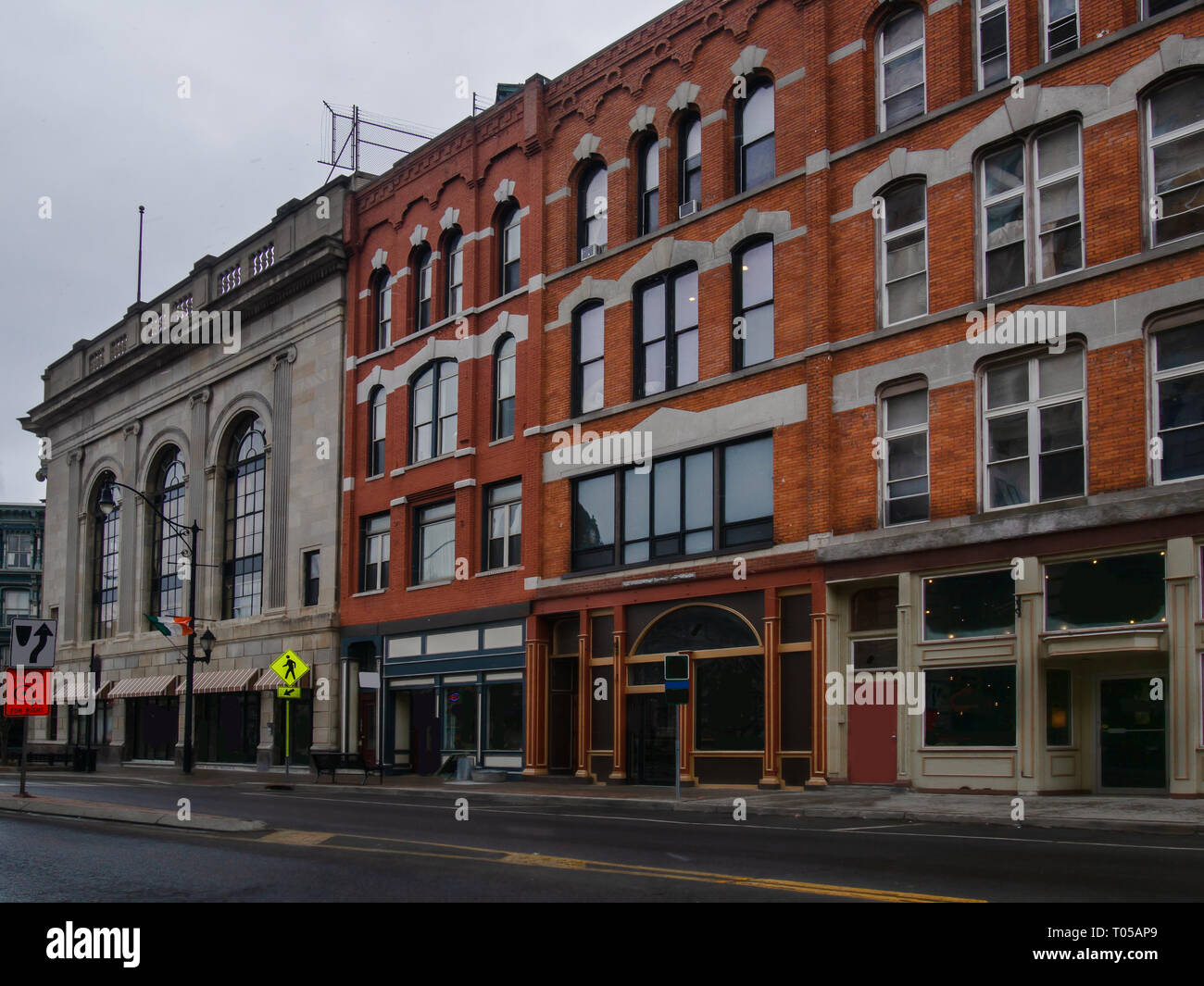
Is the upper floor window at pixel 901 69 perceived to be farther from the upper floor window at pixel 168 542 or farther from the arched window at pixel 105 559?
the arched window at pixel 105 559

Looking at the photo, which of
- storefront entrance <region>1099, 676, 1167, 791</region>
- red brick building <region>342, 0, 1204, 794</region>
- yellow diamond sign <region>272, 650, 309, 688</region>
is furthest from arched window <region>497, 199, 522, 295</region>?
storefront entrance <region>1099, 676, 1167, 791</region>

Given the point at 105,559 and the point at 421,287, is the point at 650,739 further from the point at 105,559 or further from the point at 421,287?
the point at 105,559

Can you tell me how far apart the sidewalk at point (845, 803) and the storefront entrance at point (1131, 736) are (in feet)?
1.94

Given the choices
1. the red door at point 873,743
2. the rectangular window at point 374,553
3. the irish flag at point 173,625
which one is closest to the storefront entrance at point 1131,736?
the red door at point 873,743

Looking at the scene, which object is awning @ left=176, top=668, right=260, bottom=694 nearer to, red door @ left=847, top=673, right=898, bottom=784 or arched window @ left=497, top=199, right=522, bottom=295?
arched window @ left=497, top=199, right=522, bottom=295

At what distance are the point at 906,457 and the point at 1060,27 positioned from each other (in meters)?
7.84

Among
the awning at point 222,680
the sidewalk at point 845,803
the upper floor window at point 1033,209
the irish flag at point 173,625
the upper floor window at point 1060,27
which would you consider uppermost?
the upper floor window at point 1060,27

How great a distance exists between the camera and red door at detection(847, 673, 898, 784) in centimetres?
2414

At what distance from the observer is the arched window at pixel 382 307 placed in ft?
130

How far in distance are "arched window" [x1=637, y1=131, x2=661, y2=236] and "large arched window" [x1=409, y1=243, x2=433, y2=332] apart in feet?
29.3

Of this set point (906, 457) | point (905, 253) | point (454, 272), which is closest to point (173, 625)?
point (454, 272)

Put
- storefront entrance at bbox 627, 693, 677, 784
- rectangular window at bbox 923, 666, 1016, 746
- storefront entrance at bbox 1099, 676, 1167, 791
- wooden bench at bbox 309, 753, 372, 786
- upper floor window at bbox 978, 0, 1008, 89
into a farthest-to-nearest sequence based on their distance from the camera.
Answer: wooden bench at bbox 309, 753, 372, 786 < storefront entrance at bbox 627, 693, 677, 784 < upper floor window at bbox 978, 0, 1008, 89 < rectangular window at bbox 923, 666, 1016, 746 < storefront entrance at bbox 1099, 676, 1167, 791
